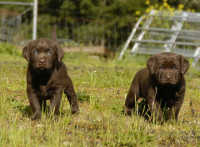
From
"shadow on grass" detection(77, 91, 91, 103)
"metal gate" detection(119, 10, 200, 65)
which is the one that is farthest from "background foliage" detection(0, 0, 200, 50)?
"shadow on grass" detection(77, 91, 91, 103)

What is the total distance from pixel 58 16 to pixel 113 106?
41.8 feet

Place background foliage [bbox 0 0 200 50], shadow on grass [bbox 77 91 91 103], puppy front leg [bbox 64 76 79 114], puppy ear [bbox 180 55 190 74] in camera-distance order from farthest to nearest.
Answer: background foliage [bbox 0 0 200 50]
shadow on grass [bbox 77 91 91 103]
puppy front leg [bbox 64 76 79 114]
puppy ear [bbox 180 55 190 74]

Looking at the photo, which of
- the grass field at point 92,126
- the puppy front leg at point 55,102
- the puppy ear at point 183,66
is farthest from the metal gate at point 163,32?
the puppy front leg at point 55,102

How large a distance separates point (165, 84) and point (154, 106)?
0.36m

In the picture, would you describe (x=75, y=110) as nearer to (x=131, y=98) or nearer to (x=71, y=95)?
Answer: (x=71, y=95)

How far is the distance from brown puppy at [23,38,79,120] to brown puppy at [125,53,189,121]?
3.42ft

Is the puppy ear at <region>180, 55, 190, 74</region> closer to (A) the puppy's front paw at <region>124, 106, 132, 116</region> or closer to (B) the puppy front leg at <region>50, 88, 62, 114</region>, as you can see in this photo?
(A) the puppy's front paw at <region>124, 106, 132, 116</region>

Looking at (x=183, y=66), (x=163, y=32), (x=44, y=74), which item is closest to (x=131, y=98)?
(x=183, y=66)

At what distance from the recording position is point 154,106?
17.3 feet

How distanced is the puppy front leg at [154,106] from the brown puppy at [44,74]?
3.74ft

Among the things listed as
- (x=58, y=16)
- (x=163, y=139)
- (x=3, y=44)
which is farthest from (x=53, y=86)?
(x=58, y=16)

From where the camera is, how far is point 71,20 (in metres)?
17.4

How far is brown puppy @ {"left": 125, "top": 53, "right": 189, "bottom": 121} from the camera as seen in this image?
16.8 ft

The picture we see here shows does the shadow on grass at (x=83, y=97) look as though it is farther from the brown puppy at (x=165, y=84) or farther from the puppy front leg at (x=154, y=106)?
the puppy front leg at (x=154, y=106)
